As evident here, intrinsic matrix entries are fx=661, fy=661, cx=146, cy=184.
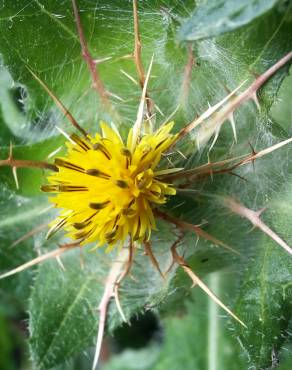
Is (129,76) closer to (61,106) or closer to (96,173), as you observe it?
(61,106)

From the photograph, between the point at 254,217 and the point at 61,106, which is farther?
the point at 61,106

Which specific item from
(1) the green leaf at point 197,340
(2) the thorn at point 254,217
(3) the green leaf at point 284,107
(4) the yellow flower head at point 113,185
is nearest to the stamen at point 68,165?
(4) the yellow flower head at point 113,185

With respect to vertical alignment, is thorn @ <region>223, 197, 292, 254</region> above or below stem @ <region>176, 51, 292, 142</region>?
below

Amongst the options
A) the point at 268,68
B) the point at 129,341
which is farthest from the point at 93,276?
the point at 129,341

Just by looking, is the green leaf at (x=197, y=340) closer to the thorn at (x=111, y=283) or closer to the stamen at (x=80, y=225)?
the thorn at (x=111, y=283)

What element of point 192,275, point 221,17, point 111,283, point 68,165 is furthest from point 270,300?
point 221,17

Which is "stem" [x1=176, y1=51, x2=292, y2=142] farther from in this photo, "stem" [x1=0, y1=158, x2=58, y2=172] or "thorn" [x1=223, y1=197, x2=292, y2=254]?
"stem" [x1=0, y1=158, x2=58, y2=172]

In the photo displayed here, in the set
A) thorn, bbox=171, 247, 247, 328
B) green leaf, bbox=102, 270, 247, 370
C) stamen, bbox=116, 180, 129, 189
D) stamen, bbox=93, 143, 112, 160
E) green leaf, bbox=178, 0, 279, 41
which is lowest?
green leaf, bbox=102, 270, 247, 370

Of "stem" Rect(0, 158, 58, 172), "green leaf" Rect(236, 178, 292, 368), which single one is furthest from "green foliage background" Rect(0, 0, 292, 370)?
"stem" Rect(0, 158, 58, 172)
